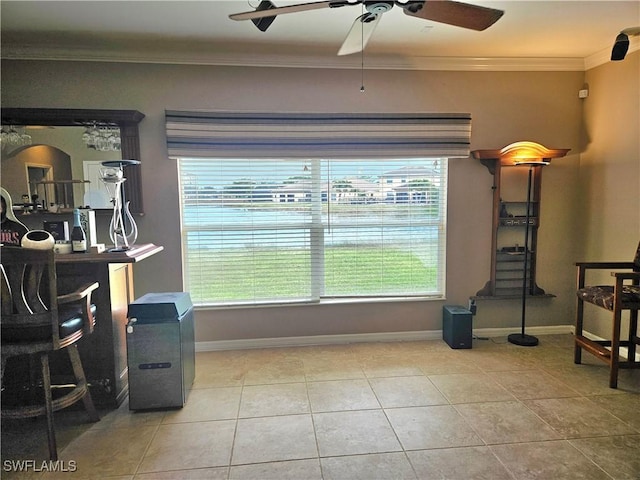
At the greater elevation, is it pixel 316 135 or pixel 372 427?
pixel 316 135

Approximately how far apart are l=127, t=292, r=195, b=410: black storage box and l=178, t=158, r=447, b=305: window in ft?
3.45

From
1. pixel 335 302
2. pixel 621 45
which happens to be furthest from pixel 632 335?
pixel 335 302

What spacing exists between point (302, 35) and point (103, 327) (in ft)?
8.05

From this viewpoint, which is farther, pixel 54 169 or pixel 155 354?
pixel 54 169

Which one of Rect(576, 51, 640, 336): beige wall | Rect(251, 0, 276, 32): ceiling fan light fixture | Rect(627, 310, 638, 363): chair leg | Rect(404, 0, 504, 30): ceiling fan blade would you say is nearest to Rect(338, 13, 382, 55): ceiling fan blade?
Rect(404, 0, 504, 30): ceiling fan blade

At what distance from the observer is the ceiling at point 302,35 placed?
253 cm

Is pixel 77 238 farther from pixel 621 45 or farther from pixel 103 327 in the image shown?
pixel 621 45

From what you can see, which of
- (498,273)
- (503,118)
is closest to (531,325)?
(498,273)

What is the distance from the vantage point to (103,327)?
A: 2422mm

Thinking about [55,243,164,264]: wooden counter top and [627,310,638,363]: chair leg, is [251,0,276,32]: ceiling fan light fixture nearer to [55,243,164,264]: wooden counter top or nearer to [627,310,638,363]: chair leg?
[55,243,164,264]: wooden counter top

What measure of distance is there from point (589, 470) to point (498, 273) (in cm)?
201

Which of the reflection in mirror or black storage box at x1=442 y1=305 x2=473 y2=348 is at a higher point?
the reflection in mirror

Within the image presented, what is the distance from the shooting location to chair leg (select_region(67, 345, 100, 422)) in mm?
2221

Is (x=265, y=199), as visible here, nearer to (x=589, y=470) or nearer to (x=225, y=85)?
(x=225, y=85)
